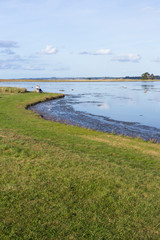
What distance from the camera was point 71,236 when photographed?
5234 millimetres

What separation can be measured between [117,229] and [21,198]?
2922 millimetres

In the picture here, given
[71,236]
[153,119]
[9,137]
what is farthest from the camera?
[153,119]

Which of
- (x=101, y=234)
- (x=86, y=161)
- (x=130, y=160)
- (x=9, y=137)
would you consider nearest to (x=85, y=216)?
(x=101, y=234)

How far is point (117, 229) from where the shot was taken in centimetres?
559

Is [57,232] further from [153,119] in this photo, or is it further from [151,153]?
[153,119]

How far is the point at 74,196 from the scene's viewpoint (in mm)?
6891

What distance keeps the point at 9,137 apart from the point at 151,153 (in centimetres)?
831

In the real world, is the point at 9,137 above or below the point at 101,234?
above

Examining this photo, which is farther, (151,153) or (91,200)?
(151,153)

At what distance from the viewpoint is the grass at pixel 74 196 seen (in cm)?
550

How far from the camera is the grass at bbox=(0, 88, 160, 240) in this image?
550 cm

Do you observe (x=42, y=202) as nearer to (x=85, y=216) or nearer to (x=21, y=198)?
(x=21, y=198)

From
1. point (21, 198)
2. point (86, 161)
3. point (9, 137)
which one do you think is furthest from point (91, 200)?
point (9, 137)

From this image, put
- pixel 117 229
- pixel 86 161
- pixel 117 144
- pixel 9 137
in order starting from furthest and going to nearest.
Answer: pixel 117 144 < pixel 9 137 < pixel 86 161 < pixel 117 229
